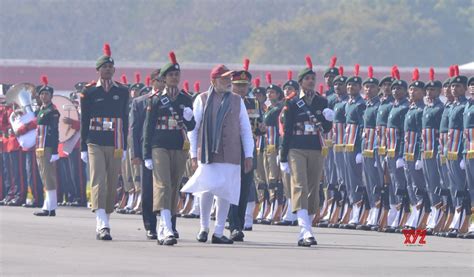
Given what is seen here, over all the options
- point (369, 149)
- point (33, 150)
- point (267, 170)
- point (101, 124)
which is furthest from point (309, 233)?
point (33, 150)

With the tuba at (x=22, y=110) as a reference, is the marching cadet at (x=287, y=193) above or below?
below

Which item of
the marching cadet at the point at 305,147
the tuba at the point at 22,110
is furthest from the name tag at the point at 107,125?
the tuba at the point at 22,110

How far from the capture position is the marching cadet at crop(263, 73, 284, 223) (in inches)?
1016

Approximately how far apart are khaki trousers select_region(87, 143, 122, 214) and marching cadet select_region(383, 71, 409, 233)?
15.2 ft

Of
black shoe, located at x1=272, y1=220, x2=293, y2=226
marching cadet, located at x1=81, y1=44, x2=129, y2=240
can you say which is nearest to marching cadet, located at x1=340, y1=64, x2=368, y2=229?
black shoe, located at x1=272, y1=220, x2=293, y2=226

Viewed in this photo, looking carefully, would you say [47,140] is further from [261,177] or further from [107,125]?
[107,125]

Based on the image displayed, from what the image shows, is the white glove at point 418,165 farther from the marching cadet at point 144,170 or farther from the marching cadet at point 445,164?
the marching cadet at point 144,170

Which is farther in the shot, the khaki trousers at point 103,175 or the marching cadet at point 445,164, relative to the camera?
the marching cadet at point 445,164

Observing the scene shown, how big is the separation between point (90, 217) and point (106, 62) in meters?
6.56

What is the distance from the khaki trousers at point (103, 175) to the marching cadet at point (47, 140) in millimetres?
6755

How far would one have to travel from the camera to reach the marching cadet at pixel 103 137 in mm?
20469

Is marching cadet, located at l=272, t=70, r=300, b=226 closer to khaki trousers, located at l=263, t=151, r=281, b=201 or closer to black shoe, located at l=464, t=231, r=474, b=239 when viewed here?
khaki trousers, located at l=263, t=151, r=281, b=201

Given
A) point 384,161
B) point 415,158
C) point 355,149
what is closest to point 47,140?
point 355,149

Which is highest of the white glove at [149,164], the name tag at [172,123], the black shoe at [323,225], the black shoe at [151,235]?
the name tag at [172,123]
